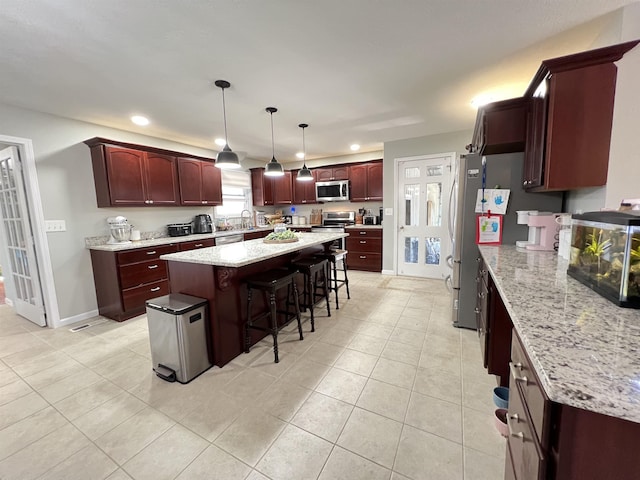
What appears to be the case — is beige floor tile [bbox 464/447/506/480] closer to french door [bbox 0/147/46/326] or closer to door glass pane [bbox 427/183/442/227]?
door glass pane [bbox 427/183/442/227]

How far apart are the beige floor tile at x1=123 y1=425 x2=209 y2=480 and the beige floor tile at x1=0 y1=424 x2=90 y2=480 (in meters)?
0.40

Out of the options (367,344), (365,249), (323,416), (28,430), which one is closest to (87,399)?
(28,430)

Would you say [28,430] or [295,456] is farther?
[28,430]

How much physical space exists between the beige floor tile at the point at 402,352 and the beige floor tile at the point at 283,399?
0.83 m

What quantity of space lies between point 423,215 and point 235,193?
382cm

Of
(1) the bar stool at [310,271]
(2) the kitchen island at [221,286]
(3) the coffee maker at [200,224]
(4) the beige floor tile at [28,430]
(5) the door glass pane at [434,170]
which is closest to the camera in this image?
(4) the beige floor tile at [28,430]

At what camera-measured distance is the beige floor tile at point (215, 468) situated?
129 cm

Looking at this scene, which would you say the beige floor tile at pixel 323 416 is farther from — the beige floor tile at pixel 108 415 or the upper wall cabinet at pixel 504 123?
the upper wall cabinet at pixel 504 123

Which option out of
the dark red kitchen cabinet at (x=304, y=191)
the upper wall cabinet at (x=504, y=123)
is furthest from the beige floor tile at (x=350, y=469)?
the dark red kitchen cabinet at (x=304, y=191)

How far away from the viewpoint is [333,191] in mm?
5473

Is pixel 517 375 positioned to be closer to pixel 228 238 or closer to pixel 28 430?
pixel 28 430

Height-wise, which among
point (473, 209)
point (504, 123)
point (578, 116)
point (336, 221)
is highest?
point (504, 123)

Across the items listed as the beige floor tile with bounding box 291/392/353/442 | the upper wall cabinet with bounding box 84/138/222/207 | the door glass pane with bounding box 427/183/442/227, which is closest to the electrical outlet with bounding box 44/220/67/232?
the upper wall cabinet with bounding box 84/138/222/207

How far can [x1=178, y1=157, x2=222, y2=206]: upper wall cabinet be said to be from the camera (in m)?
4.11
